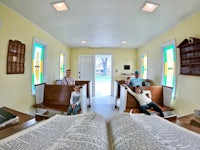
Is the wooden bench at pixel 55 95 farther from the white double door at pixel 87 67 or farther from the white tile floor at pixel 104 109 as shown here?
the white double door at pixel 87 67

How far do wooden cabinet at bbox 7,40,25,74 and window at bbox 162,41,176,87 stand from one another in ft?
11.1

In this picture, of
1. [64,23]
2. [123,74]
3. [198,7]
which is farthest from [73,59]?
[198,7]

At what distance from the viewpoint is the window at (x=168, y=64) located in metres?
3.99

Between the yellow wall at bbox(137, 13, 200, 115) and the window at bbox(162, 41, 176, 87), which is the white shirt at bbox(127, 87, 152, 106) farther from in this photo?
the window at bbox(162, 41, 176, 87)

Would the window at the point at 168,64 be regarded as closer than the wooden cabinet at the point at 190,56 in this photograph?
No

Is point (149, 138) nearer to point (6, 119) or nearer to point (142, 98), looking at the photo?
point (6, 119)

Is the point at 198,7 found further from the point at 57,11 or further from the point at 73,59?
the point at 73,59

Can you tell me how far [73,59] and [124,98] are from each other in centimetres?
463

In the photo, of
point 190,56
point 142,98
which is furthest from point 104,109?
point 190,56

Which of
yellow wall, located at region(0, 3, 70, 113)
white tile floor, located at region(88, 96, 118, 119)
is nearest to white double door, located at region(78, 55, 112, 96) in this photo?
white tile floor, located at region(88, 96, 118, 119)

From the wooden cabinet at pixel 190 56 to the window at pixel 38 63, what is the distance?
328 cm

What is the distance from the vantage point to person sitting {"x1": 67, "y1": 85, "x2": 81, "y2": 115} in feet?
10.7

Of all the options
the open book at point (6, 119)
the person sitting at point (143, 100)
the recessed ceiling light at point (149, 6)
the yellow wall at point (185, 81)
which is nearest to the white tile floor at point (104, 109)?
the person sitting at point (143, 100)

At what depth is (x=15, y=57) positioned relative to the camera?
2.97 m
